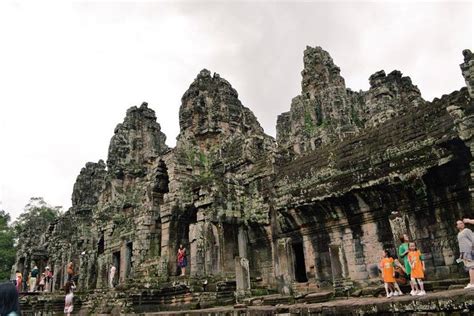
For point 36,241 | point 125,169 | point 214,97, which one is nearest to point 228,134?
point 214,97

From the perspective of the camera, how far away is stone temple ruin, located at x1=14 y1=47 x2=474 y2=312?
11.7m

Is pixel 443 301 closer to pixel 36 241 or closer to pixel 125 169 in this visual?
pixel 125 169

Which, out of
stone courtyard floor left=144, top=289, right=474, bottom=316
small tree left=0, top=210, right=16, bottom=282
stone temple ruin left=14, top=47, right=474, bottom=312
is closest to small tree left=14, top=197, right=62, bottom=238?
Result: small tree left=0, top=210, right=16, bottom=282

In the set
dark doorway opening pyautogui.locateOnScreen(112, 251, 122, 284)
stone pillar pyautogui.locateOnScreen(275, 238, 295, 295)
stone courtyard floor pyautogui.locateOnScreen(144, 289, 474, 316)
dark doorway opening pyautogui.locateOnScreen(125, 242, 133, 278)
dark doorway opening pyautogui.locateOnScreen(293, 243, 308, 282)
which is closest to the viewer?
stone courtyard floor pyautogui.locateOnScreen(144, 289, 474, 316)

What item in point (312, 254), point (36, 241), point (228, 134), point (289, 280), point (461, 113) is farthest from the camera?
point (36, 241)

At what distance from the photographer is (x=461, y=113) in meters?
10.1

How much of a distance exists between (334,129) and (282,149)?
24112mm

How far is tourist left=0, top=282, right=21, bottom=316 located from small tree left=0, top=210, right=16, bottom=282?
4858 centimetres

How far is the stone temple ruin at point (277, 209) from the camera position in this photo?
460 inches

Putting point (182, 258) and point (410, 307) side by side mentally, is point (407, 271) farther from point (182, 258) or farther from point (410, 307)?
point (182, 258)

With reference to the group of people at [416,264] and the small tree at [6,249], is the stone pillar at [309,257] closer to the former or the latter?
the group of people at [416,264]

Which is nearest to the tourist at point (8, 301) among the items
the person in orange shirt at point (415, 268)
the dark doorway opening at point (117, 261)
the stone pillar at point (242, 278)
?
the person in orange shirt at point (415, 268)

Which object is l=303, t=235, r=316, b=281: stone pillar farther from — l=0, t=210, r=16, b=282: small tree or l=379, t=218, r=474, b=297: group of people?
l=0, t=210, r=16, b=282: small tree

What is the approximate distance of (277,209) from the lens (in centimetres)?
1606
